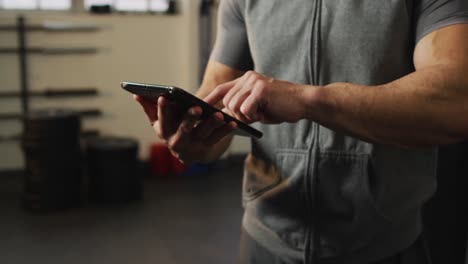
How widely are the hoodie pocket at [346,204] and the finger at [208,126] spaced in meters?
0.22

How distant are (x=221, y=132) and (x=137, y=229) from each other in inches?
102

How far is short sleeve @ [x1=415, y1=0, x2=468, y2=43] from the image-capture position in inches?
31.7

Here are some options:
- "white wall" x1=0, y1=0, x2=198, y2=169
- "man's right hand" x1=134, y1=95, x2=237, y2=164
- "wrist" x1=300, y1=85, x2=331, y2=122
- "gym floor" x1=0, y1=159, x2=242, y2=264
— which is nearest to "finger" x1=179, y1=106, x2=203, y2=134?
"man's right hand" x1=134, y1=95, x2=237, y2=164

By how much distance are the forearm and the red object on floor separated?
389 cm

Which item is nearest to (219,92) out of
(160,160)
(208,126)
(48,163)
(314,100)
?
(208,126)

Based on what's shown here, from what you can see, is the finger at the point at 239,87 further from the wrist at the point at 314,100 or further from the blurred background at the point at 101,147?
the blurred background at the point at 101,147

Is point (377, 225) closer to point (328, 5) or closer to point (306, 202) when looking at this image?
point (306, 202)

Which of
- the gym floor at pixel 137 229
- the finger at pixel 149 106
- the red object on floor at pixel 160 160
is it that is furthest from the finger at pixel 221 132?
the red object on floor at pixel 160 160

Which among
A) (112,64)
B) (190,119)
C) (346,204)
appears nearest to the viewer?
(190,119)

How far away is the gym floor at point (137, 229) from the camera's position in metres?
2.97

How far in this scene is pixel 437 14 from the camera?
824 millimetres

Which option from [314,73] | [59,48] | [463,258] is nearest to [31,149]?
[59,48]

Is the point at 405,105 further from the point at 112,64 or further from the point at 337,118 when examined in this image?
the point at 112,64

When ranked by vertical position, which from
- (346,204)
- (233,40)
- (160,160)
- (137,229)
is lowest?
(137,229)
